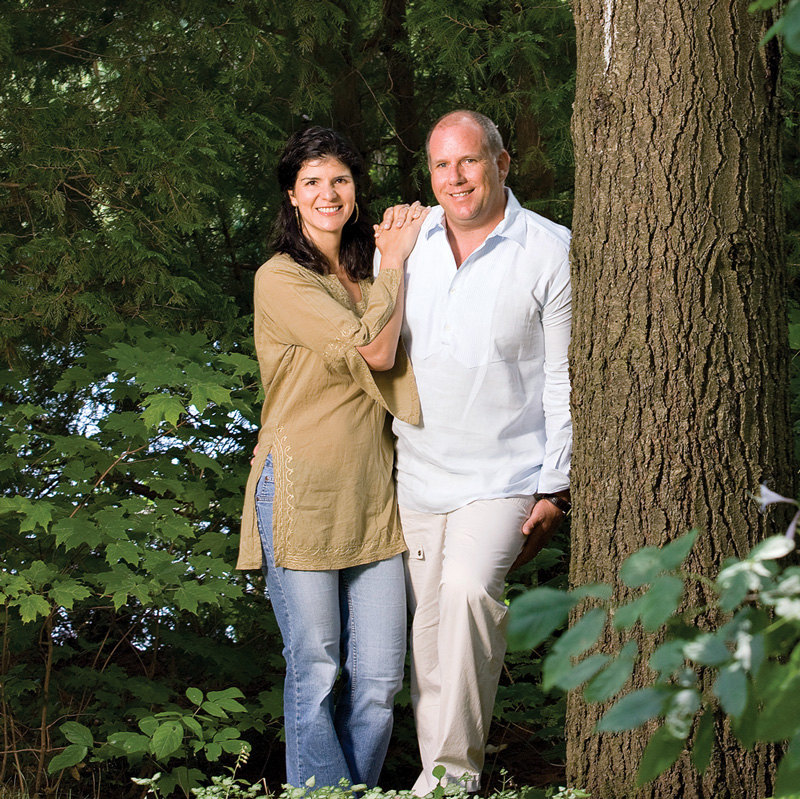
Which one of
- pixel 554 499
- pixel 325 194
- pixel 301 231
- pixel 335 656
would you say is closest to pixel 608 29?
pixel 325 194

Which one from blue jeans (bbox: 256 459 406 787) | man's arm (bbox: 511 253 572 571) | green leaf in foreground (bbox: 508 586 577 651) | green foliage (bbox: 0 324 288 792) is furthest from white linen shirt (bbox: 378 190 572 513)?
green leaf in foreground (bbox: 508 586 577 651)

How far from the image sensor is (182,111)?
420cm

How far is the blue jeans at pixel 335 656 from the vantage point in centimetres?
301

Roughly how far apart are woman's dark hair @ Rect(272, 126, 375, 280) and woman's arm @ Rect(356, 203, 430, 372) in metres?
0.11

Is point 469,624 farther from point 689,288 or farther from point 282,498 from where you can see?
point 689,288

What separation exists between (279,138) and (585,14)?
242cm

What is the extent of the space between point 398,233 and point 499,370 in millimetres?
606

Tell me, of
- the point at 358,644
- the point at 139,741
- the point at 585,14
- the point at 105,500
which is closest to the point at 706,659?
the point at 585,14

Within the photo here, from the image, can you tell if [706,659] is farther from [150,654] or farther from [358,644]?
[150,654]

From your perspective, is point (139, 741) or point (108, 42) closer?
point (139, 741)

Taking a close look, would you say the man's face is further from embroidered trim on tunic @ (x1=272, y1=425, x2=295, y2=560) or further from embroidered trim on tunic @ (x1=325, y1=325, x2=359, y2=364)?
embroidered trim on tunic @ (x1=272, y1=425, x2=295, y2=560)

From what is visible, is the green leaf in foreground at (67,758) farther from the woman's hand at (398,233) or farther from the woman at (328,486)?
the woman's hand at (398,233)

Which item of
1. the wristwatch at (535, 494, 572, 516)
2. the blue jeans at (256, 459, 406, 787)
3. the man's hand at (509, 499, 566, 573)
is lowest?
the blue jeans at (256, 459, 406, 787)

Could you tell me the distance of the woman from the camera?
300cm
